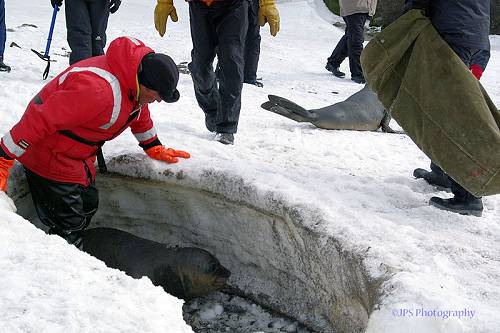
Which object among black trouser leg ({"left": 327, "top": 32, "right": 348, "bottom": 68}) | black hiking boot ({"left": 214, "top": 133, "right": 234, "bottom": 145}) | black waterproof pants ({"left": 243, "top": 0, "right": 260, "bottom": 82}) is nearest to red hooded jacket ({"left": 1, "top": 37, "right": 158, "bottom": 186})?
black hiking boot ({"left": 214, "top": 133, "right": 234, "bottom": 145})

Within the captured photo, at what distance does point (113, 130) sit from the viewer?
313 cm

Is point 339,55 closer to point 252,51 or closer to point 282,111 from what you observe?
point 252,51

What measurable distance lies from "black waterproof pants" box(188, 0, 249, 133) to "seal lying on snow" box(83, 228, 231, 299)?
1113 millimetres

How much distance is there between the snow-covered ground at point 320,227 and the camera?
6.09ft

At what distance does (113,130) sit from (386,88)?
1.47 metres

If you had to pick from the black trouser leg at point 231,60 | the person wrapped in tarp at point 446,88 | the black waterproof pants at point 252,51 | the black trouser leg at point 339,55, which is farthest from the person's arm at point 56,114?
the black trouser leg at point 339,55

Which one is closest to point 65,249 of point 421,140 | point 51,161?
point 51,161

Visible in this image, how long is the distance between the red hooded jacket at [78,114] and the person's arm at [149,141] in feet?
0.51

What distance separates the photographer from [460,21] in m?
2.87

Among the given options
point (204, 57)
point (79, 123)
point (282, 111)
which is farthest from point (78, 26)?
point (79, 123)

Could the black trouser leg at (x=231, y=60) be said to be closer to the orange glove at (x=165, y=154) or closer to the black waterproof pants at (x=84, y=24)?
the orange glove at (x=165, y=154)

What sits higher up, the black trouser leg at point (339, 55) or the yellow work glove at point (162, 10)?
the yellow work glove at point (162, 10)

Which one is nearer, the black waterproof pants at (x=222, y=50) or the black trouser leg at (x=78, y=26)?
the black waterproof pants at (x=222, y=50)

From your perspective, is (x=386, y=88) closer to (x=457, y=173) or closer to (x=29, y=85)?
(x=457, y=173)
